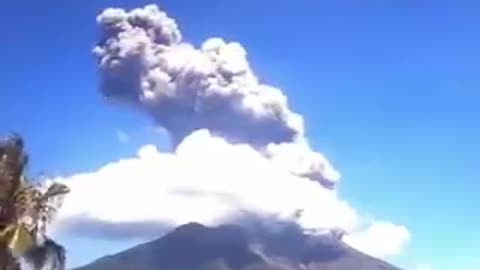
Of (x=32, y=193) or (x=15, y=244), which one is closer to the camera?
(x=15, y=244)

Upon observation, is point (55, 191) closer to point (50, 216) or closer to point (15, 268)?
point (50, 216)

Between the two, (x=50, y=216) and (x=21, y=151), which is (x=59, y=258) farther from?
(x=21, y=151)

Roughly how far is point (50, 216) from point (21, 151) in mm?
2574

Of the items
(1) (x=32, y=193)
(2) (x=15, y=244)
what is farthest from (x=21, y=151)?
(2) (x=15, y=244)

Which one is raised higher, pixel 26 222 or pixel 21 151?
pixel 21 151

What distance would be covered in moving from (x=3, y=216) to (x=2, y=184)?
1.13 m

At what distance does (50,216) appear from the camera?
32.8 metres

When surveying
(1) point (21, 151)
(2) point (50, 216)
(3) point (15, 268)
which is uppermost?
(1) point (21, 151)

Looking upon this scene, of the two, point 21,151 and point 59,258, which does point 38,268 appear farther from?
point 21,151

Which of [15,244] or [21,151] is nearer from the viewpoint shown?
[15,244]

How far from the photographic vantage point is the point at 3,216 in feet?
105

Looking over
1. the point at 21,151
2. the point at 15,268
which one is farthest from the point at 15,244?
the point at 21,151

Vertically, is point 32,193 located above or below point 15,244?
above

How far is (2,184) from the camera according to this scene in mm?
31922
